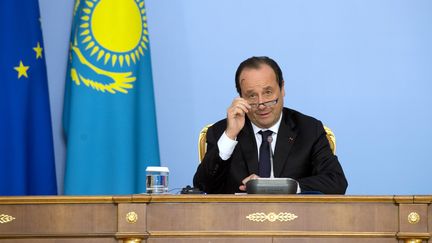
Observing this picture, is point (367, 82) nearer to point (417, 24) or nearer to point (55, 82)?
point (417, 24)

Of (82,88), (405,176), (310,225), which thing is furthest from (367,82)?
(310,225)

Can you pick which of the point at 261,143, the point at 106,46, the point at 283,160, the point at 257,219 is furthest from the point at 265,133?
the point at 106,46

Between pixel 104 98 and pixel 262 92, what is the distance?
3.39 ft

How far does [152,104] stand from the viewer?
14.5ft

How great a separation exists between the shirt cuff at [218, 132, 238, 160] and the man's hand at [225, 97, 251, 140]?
2 cm

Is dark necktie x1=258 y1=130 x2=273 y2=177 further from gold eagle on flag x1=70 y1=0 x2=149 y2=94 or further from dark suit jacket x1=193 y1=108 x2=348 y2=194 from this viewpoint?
gold eagle on flag x1=70 y1=0 x2=149 y2=94

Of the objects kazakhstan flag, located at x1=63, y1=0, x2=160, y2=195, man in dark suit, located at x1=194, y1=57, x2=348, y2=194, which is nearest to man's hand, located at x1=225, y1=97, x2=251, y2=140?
man in dark suit, located at x1=194, y1=57, x2=348, y2=194

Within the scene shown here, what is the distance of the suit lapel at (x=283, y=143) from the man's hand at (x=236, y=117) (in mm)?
189

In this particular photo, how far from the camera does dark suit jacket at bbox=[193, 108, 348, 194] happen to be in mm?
3502

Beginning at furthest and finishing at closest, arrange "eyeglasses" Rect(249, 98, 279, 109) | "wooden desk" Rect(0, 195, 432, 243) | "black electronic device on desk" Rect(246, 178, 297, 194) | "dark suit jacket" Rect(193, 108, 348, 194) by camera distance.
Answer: "eyeglasses" Rect(249, 98, 279, 109) < "dark suit jacket" Rect(193, 108, 348, 194) < "black electronic device on desk" Rect(246, 178, 297, 194) < "wooden desk" Rect(0, 195, 432, 243)

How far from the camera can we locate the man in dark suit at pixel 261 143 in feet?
11.5

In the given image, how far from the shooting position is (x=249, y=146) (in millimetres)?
3635

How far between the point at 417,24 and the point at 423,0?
0.47 feet

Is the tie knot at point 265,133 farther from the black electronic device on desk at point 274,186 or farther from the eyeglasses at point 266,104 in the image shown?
the black electronic device on desk at point 274,186
